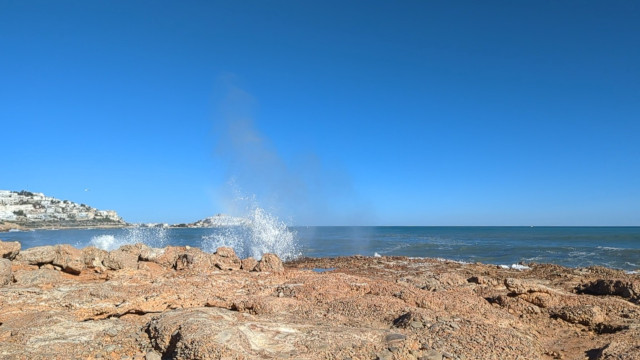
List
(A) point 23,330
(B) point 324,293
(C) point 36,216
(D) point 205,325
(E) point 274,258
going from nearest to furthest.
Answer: (D) point 205,325 < (A) point 23,330 < (B) point 324,293 < (E) point 274,258 < (C) point 36,216

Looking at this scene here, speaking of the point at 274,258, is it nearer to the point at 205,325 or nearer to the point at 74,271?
the point at 74,271

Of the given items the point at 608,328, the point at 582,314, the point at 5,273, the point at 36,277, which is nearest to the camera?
the point at 608,328

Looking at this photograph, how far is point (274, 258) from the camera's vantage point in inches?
448

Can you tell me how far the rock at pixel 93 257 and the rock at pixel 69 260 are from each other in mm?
118

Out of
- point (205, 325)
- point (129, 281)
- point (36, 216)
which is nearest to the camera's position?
point (205, 325)

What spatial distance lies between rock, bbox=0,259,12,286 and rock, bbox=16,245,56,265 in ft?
7.10

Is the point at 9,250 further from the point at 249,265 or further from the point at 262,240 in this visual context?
the point at 262,240

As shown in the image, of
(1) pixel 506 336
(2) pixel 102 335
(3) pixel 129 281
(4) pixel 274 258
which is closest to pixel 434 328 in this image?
(1) pixel 506 336

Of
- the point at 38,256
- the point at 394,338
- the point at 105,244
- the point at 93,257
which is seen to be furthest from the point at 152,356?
the point at 105,244

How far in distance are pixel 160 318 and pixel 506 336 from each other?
156 inches

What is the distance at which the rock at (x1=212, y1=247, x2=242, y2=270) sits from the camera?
11305 millimetres

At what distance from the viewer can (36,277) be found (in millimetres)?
8039

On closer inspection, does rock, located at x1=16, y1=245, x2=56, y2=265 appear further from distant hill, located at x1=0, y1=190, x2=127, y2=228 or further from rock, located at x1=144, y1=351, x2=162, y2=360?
distant hill, located at x1=0, y1=190, x2=127, y2=228

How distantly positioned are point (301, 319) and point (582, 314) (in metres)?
4.12
